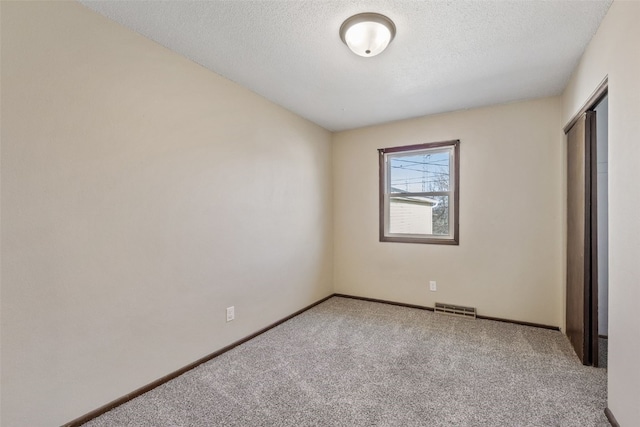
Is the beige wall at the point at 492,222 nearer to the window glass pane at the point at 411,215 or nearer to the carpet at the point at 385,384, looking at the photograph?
the window glass pane at the point at 411,215

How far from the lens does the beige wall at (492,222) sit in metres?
3.02

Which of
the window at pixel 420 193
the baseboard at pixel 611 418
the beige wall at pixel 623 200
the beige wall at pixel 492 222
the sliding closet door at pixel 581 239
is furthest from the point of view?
the window at pixel 420 193

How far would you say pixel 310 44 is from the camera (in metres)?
2.07

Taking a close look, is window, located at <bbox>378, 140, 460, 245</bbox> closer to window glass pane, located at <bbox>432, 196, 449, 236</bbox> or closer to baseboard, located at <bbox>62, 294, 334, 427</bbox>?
window glass pane, located at <bbox>432, 196, 449, 236</bbox>

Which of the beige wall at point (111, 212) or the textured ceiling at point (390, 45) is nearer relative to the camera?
the beige wall at point (111, 212)

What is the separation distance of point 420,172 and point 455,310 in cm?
171

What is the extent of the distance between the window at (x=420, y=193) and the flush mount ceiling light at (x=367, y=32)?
6.34 ft

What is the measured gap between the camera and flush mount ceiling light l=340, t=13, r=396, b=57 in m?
1.77

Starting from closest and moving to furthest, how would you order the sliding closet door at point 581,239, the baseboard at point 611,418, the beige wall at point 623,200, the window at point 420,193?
the beige wall at point 623,200 → the baseboard at point 611,418 → the sliding closet door at point 581,239 → the window at point 420,193

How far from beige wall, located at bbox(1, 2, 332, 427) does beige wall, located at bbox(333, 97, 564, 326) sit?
1728mm

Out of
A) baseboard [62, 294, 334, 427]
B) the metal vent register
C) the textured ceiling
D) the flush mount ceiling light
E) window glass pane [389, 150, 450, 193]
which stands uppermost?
the textured ceiling

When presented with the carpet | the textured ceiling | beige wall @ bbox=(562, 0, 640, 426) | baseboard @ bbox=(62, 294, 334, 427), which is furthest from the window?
baseboard @ bbox=(62, 294, 334, 427)

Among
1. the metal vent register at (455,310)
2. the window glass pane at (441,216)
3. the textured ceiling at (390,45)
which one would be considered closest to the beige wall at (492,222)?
the metal vent register at (455,310)

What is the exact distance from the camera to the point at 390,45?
2.09 metres
